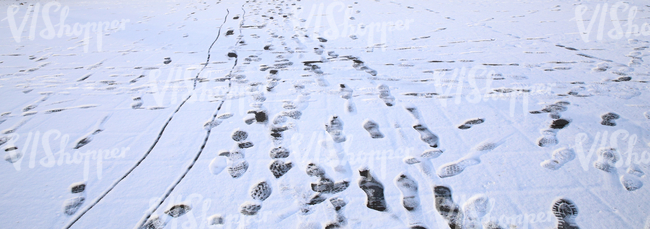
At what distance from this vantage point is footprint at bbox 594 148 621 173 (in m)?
1.21

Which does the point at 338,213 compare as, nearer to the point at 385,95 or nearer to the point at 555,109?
the point at 385,95

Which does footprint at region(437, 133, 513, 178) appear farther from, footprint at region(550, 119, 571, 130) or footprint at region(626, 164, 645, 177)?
footprint at region(626, 164, 645, 177)

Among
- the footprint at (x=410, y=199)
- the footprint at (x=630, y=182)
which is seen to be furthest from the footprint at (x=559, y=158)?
the footprint at (x=410, y=199)

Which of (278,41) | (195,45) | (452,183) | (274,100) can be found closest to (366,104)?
(274,100)

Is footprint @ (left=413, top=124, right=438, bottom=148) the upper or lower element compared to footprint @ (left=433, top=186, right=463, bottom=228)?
upper

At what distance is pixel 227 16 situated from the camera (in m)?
4.48

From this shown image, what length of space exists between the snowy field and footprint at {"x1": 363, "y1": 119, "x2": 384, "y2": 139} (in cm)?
2

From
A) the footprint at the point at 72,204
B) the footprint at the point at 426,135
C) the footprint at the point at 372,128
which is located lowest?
the footprint at the point at 72,204

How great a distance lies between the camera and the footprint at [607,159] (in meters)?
1.21

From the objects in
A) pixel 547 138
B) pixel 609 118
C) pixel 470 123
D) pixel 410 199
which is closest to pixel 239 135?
→ pixel 410 199

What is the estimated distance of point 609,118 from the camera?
152 cm

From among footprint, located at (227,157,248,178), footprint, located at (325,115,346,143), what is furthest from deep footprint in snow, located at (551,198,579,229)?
footprint, located at (227,157,248,178)

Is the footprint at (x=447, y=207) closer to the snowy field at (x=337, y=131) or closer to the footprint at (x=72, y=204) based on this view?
→ the snowy field at (x=337, y=131)

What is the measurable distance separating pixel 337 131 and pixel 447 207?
65 cm
